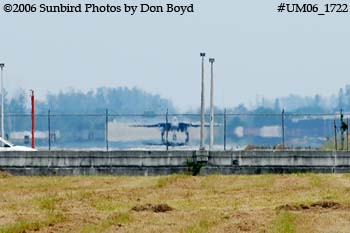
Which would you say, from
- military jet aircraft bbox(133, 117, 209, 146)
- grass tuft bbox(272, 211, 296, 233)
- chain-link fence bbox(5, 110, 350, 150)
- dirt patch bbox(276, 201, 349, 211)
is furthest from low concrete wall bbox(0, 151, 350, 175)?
chain-link fence bbox(5, 110, 350, 150)

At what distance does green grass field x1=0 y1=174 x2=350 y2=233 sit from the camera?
2230cm

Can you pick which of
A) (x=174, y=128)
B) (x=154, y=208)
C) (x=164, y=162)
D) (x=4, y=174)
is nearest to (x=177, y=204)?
(x=154, y=208)

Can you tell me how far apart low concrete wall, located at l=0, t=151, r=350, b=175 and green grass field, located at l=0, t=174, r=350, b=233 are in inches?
44.6

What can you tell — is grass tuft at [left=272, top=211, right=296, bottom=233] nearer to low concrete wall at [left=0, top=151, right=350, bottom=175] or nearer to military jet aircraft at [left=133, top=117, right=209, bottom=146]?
low concrete wall at [left=0, top=151, right=350, bottom=175]

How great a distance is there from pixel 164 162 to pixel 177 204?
40.3 feet

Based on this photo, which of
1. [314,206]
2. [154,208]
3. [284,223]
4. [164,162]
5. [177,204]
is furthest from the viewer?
[164,162]

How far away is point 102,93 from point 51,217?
352 feet

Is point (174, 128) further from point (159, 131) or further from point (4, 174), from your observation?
point (4, 174)

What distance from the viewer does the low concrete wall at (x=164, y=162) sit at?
40500 millimetres

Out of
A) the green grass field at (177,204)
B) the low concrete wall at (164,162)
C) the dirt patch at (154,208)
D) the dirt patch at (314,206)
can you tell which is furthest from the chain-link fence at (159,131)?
the dirt patch at (154,208)

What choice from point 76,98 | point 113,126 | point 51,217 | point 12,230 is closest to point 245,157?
point 51,217

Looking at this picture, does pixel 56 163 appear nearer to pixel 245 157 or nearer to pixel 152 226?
pixel 245 157

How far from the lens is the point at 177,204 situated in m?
28.5

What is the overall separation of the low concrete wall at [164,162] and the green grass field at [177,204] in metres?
1.13
